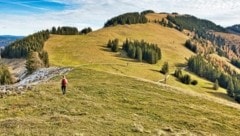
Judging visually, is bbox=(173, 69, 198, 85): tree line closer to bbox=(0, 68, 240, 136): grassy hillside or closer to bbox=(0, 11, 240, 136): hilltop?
bbox=(0, 11, 240, 136): hilltop

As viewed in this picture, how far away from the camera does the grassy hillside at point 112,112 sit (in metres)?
32.6

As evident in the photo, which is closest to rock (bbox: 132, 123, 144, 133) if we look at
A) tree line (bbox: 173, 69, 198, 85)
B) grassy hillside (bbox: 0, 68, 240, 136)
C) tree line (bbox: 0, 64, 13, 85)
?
grassy hillside (bbox: 0, 68, 240, 136)

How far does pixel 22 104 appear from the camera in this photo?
130 ft

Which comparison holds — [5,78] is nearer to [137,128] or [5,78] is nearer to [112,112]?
[112,112]

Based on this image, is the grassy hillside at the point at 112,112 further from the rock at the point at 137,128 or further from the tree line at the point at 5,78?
the tree line at the point at 5,78

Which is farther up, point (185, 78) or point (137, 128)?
point (137, 128)

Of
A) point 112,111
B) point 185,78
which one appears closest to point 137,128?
point 112,111

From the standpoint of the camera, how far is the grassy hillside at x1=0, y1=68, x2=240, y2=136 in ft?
107

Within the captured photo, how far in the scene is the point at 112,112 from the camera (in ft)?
126

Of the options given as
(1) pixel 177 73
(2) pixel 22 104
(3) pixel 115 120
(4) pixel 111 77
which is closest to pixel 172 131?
(3) pixel 115 120

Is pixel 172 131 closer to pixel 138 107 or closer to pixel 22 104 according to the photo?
pixel 138 107

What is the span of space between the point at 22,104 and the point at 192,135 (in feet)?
59.6

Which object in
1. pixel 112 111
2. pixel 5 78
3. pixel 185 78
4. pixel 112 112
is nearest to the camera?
pixel 112 112

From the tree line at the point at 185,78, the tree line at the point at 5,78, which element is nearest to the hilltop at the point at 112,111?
the tree line at the point at 5,78
